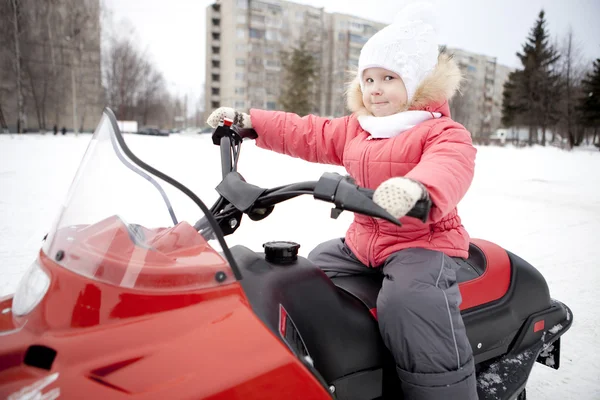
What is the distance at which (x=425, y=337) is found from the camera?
49.7 inches

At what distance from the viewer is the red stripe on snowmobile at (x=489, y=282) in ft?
5.25

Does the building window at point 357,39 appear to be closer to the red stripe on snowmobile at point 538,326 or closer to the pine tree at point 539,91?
the pine tree at point 539,91

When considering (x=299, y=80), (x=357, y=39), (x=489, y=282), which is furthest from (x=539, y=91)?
(x=489, y=282)

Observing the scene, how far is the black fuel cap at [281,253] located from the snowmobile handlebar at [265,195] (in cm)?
12

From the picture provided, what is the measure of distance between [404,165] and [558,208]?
21.7ft

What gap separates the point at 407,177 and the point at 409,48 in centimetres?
90

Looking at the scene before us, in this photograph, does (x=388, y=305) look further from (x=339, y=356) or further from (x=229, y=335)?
(x=229, y=335)

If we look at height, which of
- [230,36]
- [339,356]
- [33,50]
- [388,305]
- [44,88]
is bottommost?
[339,356]

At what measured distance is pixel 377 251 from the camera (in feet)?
5.23

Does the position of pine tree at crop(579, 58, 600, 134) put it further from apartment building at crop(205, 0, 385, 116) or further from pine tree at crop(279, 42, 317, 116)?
pine tree at crop(279, 42, 317, 116)

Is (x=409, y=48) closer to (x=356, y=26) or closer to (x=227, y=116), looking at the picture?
(x=227, y=116)

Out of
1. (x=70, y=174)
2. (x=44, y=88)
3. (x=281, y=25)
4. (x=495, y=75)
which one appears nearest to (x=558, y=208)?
(x=70, y=174)

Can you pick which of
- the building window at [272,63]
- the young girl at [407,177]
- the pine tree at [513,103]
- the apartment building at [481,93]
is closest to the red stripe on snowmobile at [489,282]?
the young girl at [407,177]

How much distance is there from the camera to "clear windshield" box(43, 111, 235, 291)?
3.12 ft
